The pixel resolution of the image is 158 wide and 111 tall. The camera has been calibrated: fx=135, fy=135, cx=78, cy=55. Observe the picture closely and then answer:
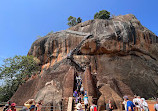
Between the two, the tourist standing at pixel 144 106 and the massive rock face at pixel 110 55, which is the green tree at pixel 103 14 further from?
the tourist standing at pixel 144 106

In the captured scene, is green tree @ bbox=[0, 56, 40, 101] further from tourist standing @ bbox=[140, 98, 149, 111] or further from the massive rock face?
tourist standing @ bbox=[140, 98, 149, 111]

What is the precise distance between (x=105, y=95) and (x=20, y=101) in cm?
1196

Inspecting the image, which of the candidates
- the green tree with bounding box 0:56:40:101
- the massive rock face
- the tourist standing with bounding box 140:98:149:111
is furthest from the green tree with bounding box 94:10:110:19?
the tourist standing with bounding box 140:98:149:111

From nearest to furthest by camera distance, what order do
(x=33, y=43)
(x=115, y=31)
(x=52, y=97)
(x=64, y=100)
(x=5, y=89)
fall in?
1. (x=64, y=100)
2. (x=52, y=97)
3. (x=115, y=31)
4. (x=5, y=89)
5. (x=33, y=43)

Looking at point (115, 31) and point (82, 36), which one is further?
point (82, 36)

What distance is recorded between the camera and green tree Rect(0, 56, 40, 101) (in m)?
25.8

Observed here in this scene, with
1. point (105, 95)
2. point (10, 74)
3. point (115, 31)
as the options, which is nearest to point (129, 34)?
point (115, 31)

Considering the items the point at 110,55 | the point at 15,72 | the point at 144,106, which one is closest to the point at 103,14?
the point at 110,55

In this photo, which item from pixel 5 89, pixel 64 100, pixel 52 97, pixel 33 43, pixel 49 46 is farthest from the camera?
pixel 33 43

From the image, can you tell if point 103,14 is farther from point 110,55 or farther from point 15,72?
point 15,72

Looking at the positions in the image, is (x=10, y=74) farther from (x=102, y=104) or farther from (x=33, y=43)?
(x=102, y=104)

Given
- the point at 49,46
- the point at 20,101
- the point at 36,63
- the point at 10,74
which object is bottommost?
the point at 20,101

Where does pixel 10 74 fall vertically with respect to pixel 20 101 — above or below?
above

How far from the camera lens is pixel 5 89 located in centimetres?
2611
